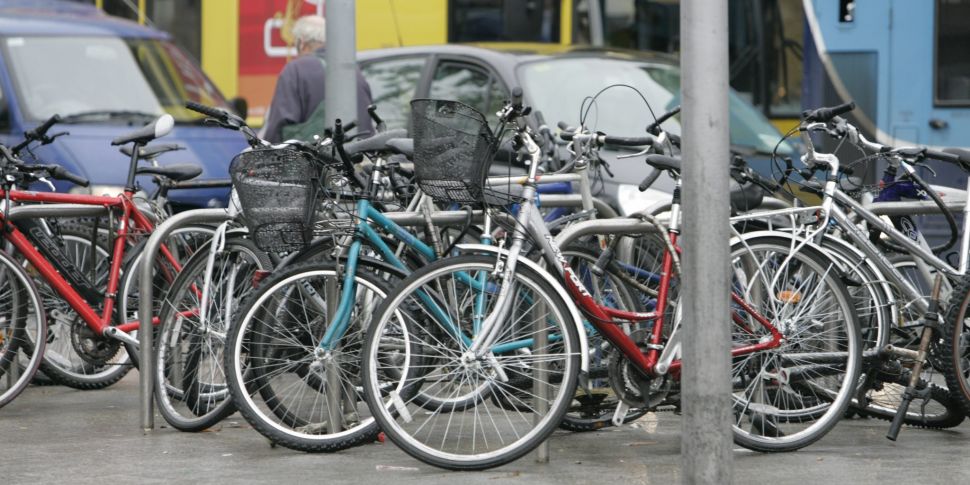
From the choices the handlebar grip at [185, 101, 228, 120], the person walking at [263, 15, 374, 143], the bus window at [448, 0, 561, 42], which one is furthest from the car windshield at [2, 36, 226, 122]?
the handlebar grip at [185, 101, 228, 120]

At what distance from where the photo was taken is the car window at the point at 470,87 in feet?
32.9

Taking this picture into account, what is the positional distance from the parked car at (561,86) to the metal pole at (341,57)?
8.25 feet

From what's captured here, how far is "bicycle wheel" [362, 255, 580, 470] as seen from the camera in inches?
229

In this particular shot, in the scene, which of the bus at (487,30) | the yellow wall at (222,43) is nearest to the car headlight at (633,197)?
the bus at (487,30)

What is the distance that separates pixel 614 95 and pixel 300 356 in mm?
4310

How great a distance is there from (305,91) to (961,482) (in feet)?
16.8

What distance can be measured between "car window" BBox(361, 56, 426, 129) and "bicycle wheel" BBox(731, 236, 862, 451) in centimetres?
461

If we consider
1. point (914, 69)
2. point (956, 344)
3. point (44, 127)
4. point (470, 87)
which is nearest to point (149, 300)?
point (44, 127)

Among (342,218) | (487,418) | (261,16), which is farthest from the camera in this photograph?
(261,16)

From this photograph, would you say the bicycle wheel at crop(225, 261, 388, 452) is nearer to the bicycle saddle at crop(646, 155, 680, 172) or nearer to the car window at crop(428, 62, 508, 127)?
the bicycle saddle at crop(646, 155, 680, 172)

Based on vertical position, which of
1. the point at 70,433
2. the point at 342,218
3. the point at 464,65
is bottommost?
the point at 70,433

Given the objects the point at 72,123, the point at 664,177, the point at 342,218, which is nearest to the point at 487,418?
the point at 342,218

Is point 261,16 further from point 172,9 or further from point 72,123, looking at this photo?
point 72,123

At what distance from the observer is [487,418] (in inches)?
261
